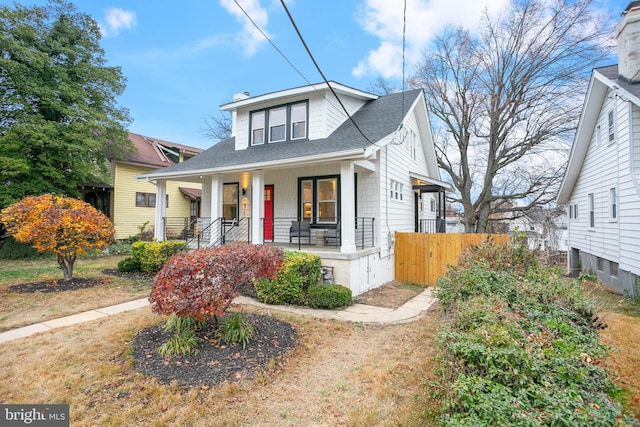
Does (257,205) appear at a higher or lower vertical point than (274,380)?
higher

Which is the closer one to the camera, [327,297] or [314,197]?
[327,297]

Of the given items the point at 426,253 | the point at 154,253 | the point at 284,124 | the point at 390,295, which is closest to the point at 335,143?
the point at 284,124

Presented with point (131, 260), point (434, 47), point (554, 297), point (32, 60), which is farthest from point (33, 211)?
point (434, 47)

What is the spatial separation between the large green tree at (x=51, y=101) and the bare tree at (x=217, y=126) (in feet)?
35.8

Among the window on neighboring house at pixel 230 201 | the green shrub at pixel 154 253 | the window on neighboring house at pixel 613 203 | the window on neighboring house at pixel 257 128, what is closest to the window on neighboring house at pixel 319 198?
the window on neighboring house at pixel 257 128

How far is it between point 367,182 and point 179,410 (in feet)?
27.0

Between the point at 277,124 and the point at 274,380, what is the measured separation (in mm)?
10061

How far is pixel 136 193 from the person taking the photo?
66.0ft

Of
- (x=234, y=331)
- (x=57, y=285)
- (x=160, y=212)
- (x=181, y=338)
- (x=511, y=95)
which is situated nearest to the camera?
(x=181, y=338)

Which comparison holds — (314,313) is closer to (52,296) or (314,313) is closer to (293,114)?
(52,296)

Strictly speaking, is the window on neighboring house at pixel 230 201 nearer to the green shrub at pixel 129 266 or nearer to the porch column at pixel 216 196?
the porch column at pixel 216 196

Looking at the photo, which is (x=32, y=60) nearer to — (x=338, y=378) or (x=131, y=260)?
(x=131, y=260)

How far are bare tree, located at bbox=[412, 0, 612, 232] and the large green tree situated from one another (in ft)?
63.4

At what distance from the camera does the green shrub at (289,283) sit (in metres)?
7.37
